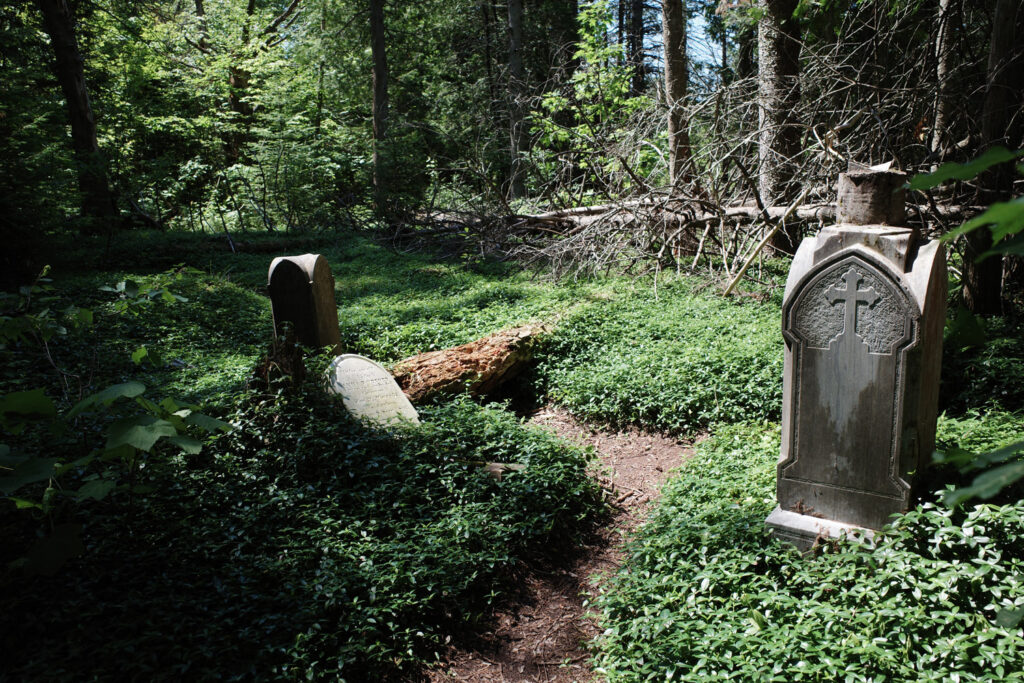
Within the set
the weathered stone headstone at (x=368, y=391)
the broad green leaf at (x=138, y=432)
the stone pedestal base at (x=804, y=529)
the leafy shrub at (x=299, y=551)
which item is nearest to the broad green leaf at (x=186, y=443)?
the broad green leaf at (x=138, y=432)

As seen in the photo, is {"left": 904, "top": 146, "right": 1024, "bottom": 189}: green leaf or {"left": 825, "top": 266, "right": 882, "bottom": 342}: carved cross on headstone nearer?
{"left": 904, "top": 146, "right": 1024, "bottom": 189}: green leaf

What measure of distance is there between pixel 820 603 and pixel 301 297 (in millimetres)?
5361

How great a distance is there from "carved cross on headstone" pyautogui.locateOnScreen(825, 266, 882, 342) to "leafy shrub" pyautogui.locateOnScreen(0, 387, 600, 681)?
7.23ft

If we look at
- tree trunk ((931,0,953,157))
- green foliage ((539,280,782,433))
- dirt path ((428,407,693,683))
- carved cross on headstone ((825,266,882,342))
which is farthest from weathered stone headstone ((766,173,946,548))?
tree trunk ((931,0,953,157))

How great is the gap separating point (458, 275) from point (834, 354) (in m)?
8.50

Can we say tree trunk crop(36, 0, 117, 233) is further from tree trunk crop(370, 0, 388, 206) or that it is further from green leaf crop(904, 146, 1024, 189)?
green leaf crop(904, 146, 1024, 189)

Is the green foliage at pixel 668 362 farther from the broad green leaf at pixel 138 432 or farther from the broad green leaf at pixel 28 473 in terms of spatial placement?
the broad green leaf at pixel 28 473

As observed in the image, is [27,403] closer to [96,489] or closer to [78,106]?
[96,489]

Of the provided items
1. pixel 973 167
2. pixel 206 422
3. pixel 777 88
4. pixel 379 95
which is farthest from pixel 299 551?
pixel 379 95

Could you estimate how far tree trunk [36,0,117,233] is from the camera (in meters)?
11.9

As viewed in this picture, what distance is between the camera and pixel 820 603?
3.16 meters

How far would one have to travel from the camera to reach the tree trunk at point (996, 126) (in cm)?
598

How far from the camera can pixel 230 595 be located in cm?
346

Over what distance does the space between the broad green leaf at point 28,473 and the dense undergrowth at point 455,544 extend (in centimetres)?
54
